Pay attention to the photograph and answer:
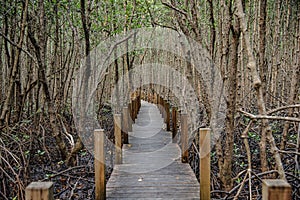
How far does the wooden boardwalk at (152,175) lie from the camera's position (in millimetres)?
4270

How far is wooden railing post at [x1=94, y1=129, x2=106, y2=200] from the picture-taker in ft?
12.3

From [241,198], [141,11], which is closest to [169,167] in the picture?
[241,198]

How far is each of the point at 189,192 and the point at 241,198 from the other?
27.1 inches

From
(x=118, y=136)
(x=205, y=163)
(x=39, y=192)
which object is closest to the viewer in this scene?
(x=39, y=192)

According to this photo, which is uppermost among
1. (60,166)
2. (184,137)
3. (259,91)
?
(259,91)

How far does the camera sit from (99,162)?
380 centimetres

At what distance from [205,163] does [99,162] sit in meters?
1.08

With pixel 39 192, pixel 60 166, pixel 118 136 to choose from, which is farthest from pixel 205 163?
pixel 60 166

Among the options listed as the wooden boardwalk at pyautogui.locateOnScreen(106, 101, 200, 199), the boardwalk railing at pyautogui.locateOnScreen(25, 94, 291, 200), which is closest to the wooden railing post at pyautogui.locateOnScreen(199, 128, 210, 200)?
the boardwalk railing at pyautogui.locateOnScreen(25, 94, 291, 200)

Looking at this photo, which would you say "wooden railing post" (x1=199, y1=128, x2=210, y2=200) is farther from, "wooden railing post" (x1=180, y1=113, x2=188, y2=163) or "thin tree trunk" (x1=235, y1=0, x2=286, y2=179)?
"wooden railing post" (x1=180, y1=113, x2=188, y2=163)

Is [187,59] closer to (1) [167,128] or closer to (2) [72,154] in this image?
(2) [72,154]

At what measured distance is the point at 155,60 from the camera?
23.2 metres

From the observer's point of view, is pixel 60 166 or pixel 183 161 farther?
pixel 60 166

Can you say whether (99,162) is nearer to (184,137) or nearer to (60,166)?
(184,137)
